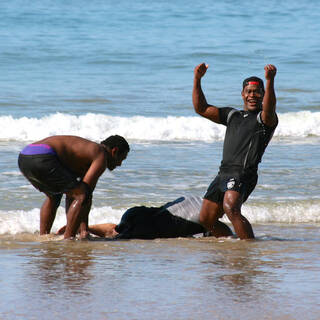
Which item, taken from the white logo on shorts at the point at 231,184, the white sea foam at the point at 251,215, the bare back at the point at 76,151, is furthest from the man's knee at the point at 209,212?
the white sea foam at the point at 251,215

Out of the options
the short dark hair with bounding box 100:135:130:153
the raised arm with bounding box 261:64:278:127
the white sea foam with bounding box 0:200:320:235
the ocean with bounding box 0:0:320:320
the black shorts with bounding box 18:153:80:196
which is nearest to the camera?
the ocean with bounding box 0:0:320:320

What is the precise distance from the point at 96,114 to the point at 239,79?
597cm

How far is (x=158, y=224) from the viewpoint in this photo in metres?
6.80

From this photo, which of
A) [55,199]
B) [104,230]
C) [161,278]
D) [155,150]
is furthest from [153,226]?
[155,150]

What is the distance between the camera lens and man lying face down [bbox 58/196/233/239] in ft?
22.2

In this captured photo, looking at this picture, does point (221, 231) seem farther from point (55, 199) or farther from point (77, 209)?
point (55, 199)

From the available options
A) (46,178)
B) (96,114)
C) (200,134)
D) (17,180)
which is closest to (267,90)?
(46,178)

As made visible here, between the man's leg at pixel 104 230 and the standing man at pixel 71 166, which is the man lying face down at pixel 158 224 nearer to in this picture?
the man's leg at pixel 104 230

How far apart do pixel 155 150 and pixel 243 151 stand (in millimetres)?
6291

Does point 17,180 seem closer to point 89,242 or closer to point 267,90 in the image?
point 89,242

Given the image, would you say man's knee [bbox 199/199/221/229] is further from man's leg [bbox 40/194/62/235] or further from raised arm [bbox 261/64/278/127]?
man's leg [bbox 40/194/62/235]

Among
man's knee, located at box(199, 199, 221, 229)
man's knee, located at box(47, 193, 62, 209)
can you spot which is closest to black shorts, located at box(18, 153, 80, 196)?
man's knee, located at box(47, 193, 62, 209)

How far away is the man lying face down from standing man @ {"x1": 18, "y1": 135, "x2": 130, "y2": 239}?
37 centimetres

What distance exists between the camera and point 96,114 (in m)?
16.2
